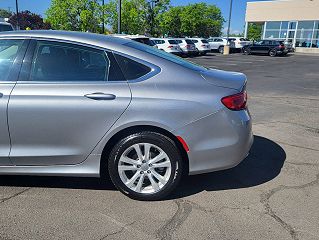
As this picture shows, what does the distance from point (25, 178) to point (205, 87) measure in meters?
2.34

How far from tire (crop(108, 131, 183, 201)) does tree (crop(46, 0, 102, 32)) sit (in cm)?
3792

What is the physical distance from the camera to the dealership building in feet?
136

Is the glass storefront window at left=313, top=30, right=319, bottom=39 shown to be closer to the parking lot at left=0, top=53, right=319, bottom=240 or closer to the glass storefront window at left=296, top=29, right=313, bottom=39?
the glass storefront window at left=296, top=29, right=313, bottom=39

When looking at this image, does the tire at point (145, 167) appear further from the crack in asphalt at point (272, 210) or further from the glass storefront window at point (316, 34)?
the glass storefront window at point (316, 34)

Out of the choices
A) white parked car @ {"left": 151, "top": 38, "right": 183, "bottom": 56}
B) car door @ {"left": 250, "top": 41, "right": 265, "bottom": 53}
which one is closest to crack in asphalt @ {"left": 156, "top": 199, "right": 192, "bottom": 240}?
white parked car @ {"left": 151, "top": 38, "right": 183, "bottom": 56}

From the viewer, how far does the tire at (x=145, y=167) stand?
3.26m

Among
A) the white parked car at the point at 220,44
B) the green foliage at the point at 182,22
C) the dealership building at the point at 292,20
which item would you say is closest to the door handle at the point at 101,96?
the white parked car at the point at 220,44

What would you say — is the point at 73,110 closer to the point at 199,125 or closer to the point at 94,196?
the point at 94,196

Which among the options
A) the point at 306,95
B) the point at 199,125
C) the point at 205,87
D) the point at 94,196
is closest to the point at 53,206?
the point at 94,196

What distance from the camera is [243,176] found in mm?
4055

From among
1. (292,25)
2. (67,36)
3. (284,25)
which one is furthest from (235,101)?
(284,25)

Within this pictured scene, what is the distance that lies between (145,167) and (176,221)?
63cm

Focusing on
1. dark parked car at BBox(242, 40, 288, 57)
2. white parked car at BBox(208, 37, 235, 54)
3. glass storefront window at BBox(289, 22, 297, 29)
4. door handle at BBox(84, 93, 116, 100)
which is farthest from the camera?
glass storefront window at BBox(289, 22, 297, 29)

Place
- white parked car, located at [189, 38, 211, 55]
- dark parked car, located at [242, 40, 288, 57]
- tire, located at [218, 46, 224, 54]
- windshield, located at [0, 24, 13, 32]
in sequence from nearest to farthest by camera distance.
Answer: windshield, located at [0, 24, 13, 32], white parked car, located at [189, 38, 211, 55], dark parked car, located at [242, 40, 288, 57], tire, located at [218, 46, 224, 54]
